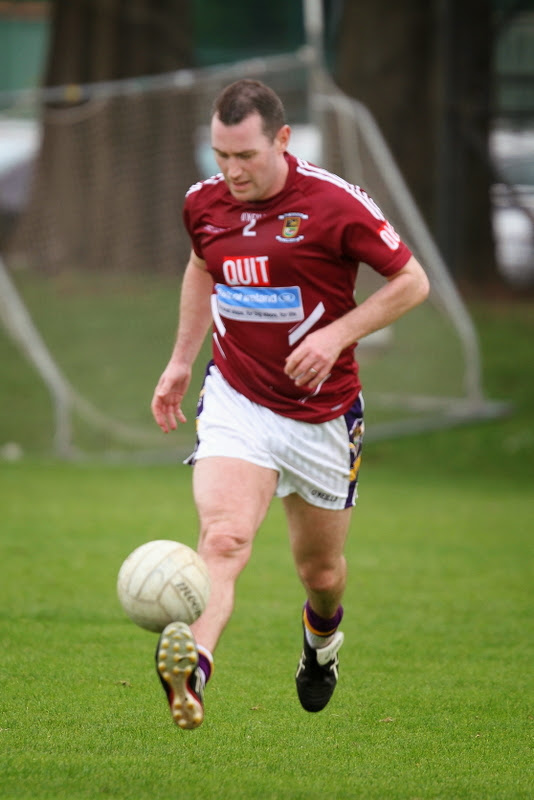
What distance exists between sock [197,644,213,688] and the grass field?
39cm

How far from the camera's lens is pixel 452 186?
57.2ft

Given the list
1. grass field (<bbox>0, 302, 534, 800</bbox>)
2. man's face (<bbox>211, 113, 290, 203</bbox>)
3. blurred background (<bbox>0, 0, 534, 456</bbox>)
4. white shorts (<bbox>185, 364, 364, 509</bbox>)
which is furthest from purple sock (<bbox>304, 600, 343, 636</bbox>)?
blurred background (<bbox>0, 0, 534, 456</bbox>)

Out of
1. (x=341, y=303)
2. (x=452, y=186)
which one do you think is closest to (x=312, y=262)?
(x=341, y=303)

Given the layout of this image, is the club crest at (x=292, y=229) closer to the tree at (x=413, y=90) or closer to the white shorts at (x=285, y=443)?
the white shorts at (x=285, y=443)

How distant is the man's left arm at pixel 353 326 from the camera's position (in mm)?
4801

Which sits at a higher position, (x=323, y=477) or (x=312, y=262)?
(x=312, y=262)

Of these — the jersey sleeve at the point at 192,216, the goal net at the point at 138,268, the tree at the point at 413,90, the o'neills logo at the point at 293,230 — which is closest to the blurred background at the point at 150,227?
the goal net at the point at 138,268

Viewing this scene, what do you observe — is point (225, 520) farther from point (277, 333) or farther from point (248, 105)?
point (248, 105)

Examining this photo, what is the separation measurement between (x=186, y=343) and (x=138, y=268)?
9634mm

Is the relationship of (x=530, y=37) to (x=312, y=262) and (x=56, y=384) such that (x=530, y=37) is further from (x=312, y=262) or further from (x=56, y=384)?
(x=312, y=262)

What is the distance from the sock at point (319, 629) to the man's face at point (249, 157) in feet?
5.93

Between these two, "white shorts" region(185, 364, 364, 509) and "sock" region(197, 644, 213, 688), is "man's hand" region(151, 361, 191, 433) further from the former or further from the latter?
"sock" region(197, 644, 213, 688)

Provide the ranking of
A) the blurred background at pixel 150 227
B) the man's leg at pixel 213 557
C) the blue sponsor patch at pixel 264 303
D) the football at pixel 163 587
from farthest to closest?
1. the blurred background at pixel 150 227
2. the blue sponsor patch at pixel 264 303
3. the football at pixel 163 587
4. the man's leg at pixel 213 557

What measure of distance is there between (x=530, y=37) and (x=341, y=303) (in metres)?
15.8
